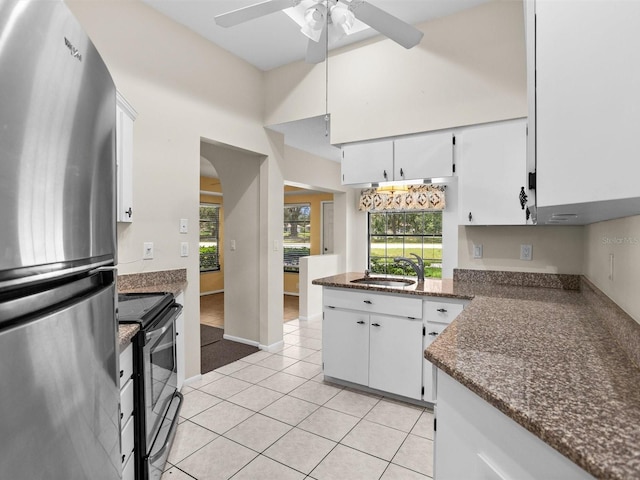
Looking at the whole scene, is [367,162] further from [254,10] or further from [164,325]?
[164,325]

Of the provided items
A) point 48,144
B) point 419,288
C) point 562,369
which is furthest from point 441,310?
point 48,144

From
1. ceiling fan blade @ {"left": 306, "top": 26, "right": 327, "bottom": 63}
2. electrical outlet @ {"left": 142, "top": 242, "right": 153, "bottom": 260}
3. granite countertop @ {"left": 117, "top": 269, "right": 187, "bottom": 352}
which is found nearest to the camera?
ceiling fan blade @ {"left": 306, "top": 26, "right": 327, "bottom": 63}

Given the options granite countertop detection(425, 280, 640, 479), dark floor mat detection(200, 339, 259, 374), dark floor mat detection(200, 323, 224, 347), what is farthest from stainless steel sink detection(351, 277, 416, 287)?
dark floor mat detection(200, 323, 224, 347)

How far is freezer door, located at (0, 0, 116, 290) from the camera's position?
19.9 inches

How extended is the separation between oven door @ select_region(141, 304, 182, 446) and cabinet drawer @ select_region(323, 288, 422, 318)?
1.22m

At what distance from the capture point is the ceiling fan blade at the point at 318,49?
2230 mm

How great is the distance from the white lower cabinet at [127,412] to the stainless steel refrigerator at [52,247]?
2.03 feet

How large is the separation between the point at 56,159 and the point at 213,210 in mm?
7412

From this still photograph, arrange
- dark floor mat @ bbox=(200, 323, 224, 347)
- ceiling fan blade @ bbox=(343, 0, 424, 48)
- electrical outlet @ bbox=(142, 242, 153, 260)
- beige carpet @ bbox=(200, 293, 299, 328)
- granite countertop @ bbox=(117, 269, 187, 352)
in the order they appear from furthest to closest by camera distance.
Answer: beige carpet @ bbox=(200, 293, 299, 328)
dark floor mat @ bbox=(200, 323, 224, 347)
electrical outlet @ bbox=(142, 242, 153, 260)
granite countertop @ bbox=(117, 269, 187, 352)
ceiling fan blade @ bbox=(343, 0, 424, 48)

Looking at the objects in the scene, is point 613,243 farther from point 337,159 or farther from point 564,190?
point 337,159

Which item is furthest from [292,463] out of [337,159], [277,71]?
[337,159]

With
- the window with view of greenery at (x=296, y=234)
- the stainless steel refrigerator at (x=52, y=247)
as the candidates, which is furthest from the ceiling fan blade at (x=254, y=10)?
the window with view of greenery at (x=296, y=234)

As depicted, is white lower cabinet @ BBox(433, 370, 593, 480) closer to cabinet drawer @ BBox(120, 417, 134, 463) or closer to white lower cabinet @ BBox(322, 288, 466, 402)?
cabinet drawer @ BBox(120, 417, 134, 463)

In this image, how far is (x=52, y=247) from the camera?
0.60m
